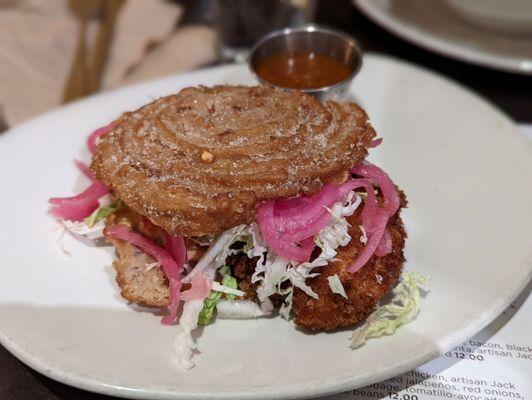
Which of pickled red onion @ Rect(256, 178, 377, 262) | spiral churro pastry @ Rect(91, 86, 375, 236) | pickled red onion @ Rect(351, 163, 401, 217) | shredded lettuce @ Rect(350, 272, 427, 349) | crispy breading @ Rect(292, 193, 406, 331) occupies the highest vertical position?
spiral churro pastry @ Rect(91, 86, 375, 236)

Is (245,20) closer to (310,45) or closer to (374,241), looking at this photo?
(310,45)

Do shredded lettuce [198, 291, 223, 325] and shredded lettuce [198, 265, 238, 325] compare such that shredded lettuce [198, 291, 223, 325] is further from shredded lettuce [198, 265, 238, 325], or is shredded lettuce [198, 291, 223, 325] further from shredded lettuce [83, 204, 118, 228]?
shredded lettuce [83, 204, 118, 228]

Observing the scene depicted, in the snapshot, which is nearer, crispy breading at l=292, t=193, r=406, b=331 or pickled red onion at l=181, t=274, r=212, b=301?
crispy breading at l=292, t=193, r=406, b=331

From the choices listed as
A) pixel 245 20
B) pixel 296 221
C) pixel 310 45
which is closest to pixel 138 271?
pixel 296 221

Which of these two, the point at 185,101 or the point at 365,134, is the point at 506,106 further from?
the point at 185,101

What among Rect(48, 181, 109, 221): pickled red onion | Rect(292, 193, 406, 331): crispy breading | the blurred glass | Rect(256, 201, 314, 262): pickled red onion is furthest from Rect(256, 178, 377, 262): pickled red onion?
the blurred glass

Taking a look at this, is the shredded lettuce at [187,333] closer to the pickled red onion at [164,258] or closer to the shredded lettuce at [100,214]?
the pickled red onion at [164,258]
